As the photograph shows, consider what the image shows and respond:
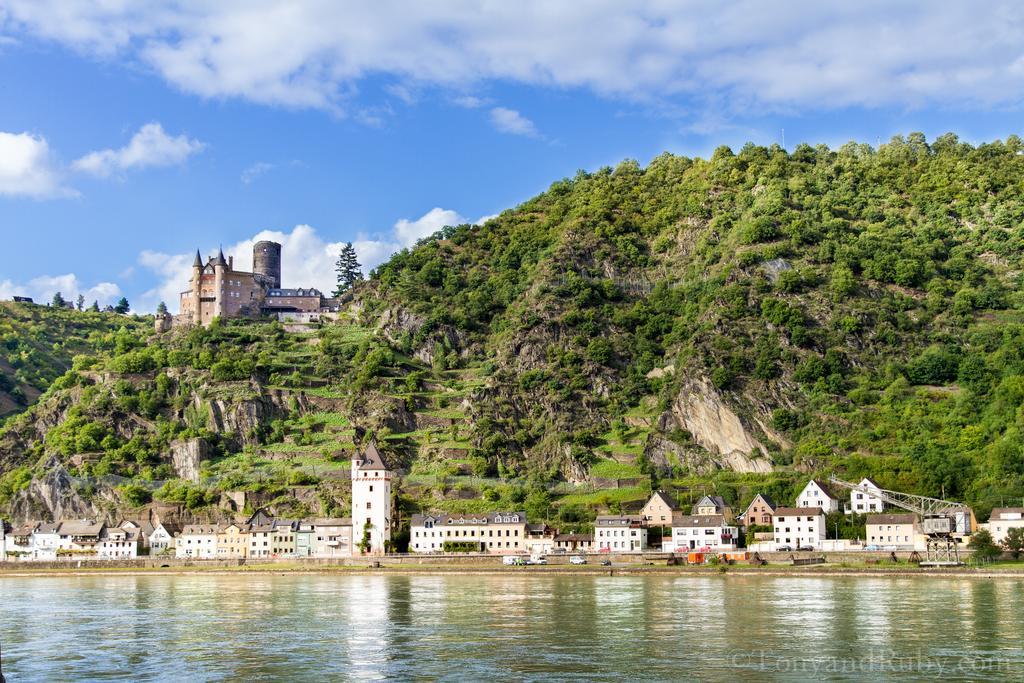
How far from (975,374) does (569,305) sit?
44448mm

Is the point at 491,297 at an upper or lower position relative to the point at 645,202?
lower

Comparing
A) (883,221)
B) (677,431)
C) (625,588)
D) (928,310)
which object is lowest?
(625,588)

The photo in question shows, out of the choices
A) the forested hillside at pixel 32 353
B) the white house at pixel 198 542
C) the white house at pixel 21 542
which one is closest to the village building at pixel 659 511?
the white house at pixel 198 542

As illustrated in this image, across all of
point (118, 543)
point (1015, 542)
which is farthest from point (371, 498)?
point (1015, 542)

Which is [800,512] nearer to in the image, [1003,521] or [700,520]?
[700,520]

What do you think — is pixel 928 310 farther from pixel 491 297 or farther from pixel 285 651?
pixel 285 651

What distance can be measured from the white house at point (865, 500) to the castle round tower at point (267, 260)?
3703 inches

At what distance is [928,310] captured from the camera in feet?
399

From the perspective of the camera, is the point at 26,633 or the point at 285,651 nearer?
the point at 285,651

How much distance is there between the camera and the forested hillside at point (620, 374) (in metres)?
104

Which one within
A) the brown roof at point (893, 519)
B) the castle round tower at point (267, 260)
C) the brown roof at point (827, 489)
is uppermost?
the castle round tower at point (267, 260)

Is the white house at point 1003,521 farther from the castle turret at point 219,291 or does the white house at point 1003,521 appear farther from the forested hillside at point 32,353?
the forested hillside at point 32,353

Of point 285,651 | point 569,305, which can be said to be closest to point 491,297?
point 569,305

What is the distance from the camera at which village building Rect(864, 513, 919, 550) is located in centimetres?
8706
